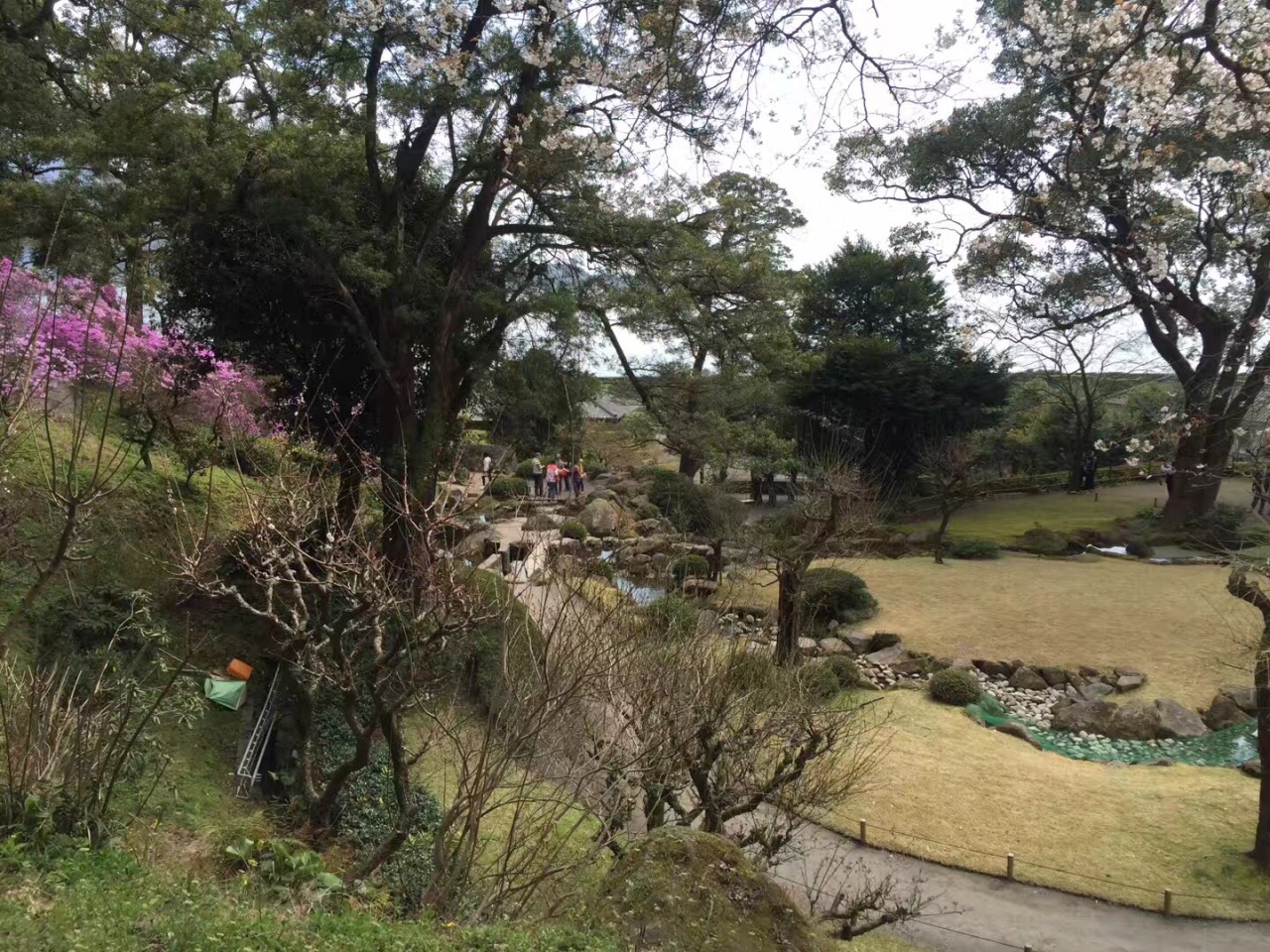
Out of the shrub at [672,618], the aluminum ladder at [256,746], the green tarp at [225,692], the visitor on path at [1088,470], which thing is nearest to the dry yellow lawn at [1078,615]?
the shrub at [672,618]

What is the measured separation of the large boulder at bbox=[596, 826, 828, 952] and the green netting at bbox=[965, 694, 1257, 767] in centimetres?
864

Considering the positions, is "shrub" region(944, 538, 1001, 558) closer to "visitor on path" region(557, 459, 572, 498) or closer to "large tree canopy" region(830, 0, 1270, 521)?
"large tree canopy" region(830, 0, 1270, 521)

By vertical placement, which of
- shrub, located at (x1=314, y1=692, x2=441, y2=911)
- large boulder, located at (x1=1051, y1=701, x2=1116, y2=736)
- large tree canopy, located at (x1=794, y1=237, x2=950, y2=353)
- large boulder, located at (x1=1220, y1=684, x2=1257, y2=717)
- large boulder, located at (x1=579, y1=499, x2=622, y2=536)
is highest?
large tree canopy, located at (x1=794, y1=237, x2=950, y2=353)

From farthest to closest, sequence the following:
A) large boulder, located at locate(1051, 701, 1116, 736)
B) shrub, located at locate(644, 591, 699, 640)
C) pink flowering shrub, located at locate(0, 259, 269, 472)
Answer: large boulder, located at locate(1051, 701, 1116, 736), pink flowering shrub, located at locate(0, 259, 269, 472), shrub, located at locate(644, 591, 699, 640)

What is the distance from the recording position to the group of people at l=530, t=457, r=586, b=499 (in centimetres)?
2234

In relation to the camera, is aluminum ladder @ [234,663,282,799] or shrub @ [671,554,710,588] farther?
shrub @ [671,554,710,588]

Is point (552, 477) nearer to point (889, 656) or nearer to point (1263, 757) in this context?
point (889, 656)

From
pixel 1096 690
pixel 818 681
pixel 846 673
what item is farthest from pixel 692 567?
pixel 818 681

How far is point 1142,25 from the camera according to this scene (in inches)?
133

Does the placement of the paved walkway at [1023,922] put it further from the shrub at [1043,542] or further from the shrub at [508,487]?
the shrub at [508,487]

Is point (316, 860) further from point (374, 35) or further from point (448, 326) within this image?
point (374, 35)

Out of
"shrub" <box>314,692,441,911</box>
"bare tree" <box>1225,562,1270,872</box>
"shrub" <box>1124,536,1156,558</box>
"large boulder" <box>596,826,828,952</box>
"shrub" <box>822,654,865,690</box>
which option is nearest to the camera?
"large boulder" <box>596,826,828,952</box>

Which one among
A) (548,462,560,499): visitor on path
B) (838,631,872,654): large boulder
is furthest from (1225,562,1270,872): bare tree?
(548,462,560,499): visitor on path

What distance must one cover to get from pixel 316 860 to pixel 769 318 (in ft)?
24.7
